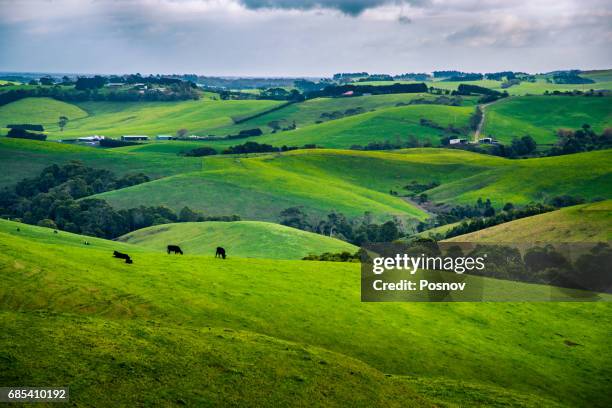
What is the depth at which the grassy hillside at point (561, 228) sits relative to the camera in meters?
111

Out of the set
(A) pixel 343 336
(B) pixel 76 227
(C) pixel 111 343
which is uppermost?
(C) pixel 111 343

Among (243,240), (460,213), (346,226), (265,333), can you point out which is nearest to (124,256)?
(265,333)

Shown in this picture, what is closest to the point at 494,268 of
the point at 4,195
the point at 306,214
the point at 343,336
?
the point at 343,336

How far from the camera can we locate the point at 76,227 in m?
158

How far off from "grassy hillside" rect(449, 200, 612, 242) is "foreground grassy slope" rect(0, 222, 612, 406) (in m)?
45.9

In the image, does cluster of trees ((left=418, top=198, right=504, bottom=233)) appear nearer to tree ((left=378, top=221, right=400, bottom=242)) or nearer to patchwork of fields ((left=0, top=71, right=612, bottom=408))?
tree ((left=378, top=221, right=400, bottom=242))

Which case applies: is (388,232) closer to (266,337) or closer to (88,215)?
(88,215)

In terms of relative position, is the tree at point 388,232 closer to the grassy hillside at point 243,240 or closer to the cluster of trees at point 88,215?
the grassy hillside at point 243,240

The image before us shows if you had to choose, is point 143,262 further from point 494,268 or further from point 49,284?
point 494,268

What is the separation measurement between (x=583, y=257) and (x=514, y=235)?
34.4 m

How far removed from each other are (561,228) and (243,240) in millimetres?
50168

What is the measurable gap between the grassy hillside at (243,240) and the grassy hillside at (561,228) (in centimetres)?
2487

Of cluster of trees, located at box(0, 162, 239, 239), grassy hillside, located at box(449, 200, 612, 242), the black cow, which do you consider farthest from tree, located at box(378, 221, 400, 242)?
the black cow

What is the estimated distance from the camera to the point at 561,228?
11631 cm
